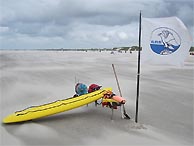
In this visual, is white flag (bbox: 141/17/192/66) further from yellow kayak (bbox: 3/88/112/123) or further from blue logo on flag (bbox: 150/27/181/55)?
yellow kayak (bbox: 3/88/112/123)

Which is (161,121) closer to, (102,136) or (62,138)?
(102,136)

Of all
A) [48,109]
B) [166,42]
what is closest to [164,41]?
[166,42]

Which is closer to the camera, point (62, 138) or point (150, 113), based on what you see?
point (62, 138)

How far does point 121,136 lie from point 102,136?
1.71 ft

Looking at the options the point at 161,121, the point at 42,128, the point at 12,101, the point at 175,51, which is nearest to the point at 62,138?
the point at 42,128

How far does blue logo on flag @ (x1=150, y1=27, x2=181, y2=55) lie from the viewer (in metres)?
7.12

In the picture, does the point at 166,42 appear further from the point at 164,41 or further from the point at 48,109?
the point at 48,109

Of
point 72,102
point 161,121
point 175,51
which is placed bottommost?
point 161,121

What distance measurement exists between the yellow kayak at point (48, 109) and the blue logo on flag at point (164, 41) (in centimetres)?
264

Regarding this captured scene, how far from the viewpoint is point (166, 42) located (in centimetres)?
713

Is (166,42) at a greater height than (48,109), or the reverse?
(166,42)

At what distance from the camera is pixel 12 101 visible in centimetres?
1066

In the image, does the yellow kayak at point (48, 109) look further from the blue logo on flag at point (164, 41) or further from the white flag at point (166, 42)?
the blue logo on flag at point (164, 41)

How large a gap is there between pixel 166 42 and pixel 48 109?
13.6 ft
